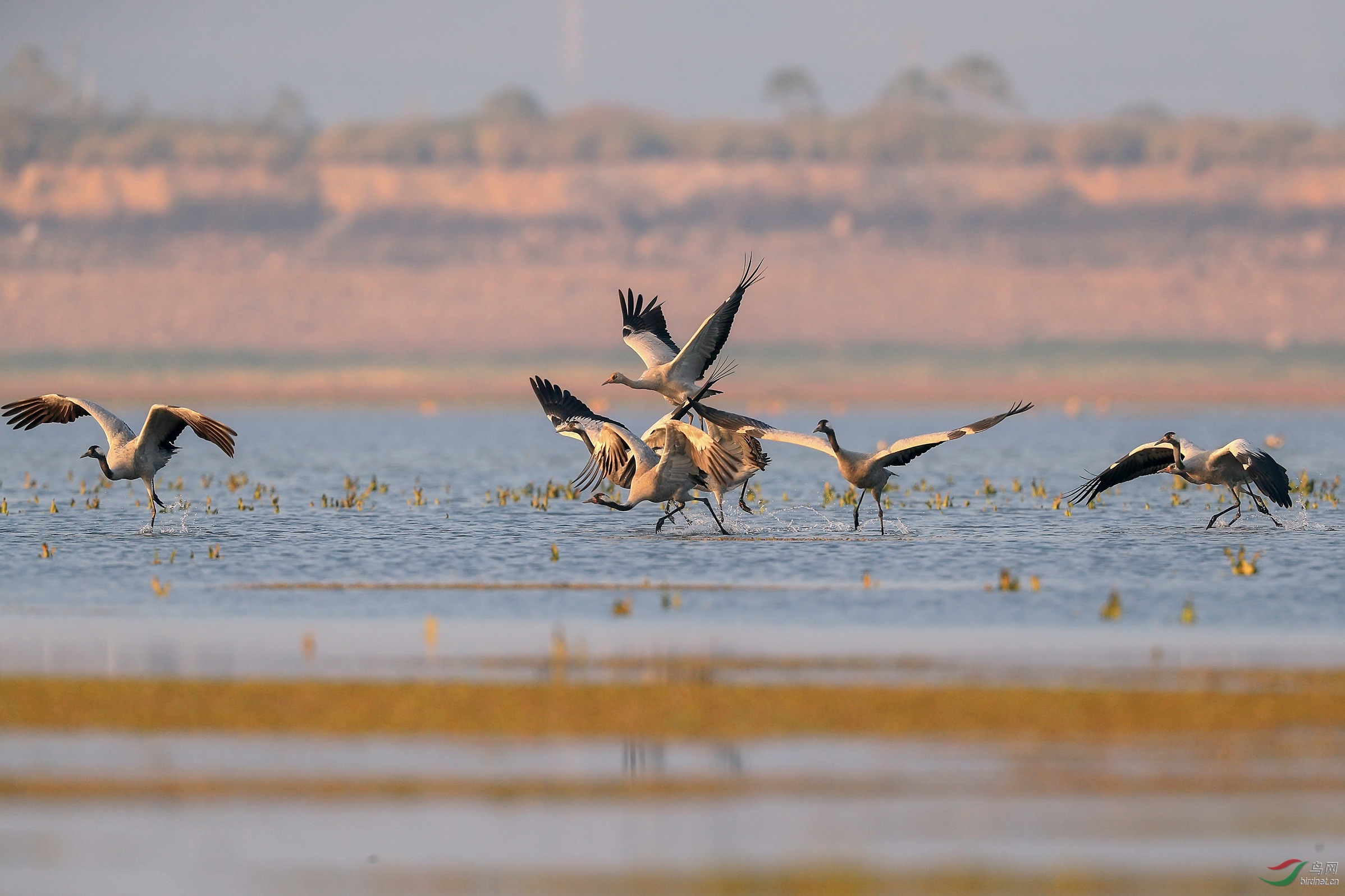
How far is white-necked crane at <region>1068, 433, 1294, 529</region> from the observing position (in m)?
25.2

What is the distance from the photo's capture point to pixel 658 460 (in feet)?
84.1

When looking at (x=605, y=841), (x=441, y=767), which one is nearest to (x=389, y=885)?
(x=605, y=841)

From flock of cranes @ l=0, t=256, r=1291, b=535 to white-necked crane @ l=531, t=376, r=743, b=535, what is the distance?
19 mm

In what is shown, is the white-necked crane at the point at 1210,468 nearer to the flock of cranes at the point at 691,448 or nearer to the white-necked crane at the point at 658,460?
the flock of cranes at the point at 691,448

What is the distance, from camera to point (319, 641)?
15820 millimetres

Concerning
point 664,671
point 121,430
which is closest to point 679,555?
point 121,430

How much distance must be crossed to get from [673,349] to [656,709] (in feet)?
52.6

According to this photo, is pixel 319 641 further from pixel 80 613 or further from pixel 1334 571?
pixel 1334 571

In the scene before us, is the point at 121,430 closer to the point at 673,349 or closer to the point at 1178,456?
the point at 673,349

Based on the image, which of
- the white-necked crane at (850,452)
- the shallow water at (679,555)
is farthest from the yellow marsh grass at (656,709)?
the white-necked crane at (850,452)

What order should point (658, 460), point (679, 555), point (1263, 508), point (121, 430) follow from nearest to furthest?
point (679, 555)
point (658, 460)
point (121, 430)
point (1263, 508)

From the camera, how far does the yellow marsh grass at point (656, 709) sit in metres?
11.6

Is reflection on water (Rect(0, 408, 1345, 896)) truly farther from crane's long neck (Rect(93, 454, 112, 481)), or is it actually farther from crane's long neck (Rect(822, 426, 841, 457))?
crane's long neck (Rect(822, 426, 841, 457))

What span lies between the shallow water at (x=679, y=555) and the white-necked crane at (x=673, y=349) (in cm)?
242
